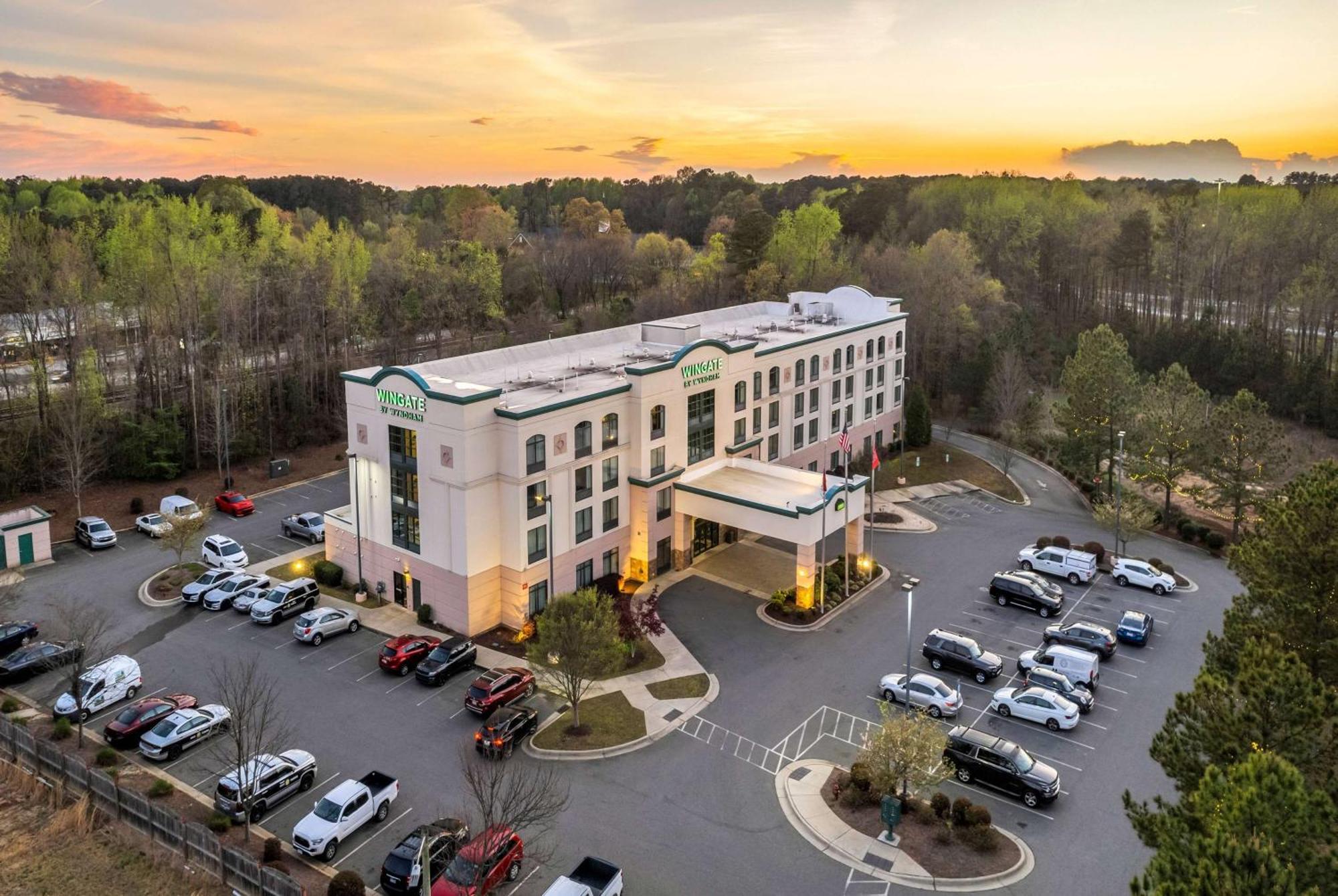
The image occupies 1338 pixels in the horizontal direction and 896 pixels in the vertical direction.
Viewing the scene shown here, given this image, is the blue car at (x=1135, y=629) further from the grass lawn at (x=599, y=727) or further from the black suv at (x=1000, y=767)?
the grass lawn at (x=599, y=727)

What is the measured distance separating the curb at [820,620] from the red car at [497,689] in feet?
43.2

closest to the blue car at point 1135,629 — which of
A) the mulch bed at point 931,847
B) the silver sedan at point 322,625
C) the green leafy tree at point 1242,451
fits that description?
the green leafy tree at point 1242,451

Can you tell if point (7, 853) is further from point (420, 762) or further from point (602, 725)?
point (602, 725)

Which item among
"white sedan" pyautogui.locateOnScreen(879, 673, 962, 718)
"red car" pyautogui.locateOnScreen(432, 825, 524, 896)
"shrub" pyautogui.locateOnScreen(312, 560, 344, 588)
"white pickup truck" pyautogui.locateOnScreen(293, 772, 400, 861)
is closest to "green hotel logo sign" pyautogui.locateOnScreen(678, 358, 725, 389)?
"white sedan" pyautogui.locateOnScreen(879, 673, 962, 718)

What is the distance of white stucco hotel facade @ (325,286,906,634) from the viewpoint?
1724 inches

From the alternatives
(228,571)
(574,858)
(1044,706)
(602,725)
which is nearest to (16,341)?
(228,571)

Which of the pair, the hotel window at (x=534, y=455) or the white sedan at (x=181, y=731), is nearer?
the white sedan at (x=181, y=731)

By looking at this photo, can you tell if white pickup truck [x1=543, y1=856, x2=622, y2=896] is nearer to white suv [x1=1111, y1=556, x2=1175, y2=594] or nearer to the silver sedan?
the silver sedan

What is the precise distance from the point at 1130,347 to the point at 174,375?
97687mm

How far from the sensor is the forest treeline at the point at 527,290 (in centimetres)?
6931

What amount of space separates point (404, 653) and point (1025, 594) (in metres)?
31.0

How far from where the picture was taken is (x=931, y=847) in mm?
29172

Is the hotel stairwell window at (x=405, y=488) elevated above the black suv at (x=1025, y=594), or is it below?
above

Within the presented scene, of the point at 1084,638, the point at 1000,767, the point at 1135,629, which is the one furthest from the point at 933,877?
the point at 1135,629
